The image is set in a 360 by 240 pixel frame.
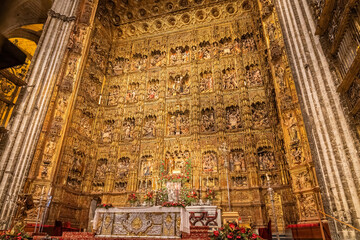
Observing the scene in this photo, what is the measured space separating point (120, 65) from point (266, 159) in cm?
1259

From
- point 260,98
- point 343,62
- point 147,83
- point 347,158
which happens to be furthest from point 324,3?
point 147,83

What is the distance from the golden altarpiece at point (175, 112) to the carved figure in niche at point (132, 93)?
0.24ft

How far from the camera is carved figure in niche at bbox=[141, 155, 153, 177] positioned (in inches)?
530

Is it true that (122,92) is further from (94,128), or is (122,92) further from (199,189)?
(199,189)

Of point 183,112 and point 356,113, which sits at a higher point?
point 183,112

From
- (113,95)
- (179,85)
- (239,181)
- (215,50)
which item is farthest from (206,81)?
(239,181)

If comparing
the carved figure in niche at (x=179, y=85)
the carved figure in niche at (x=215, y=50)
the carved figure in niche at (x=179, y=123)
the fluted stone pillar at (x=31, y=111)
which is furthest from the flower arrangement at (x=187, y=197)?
the carved figure in niche at (x=215, y=50)

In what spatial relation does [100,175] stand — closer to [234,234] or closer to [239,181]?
[239,181]

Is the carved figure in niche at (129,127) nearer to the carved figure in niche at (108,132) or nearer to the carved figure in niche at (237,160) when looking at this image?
the carved figure in niche at (108,132)

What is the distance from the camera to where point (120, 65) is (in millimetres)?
17641

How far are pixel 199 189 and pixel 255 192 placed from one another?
112 inches

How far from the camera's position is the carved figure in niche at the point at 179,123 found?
47.0ft

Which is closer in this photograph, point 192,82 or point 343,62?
point 343,62

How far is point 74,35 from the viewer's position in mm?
13133
